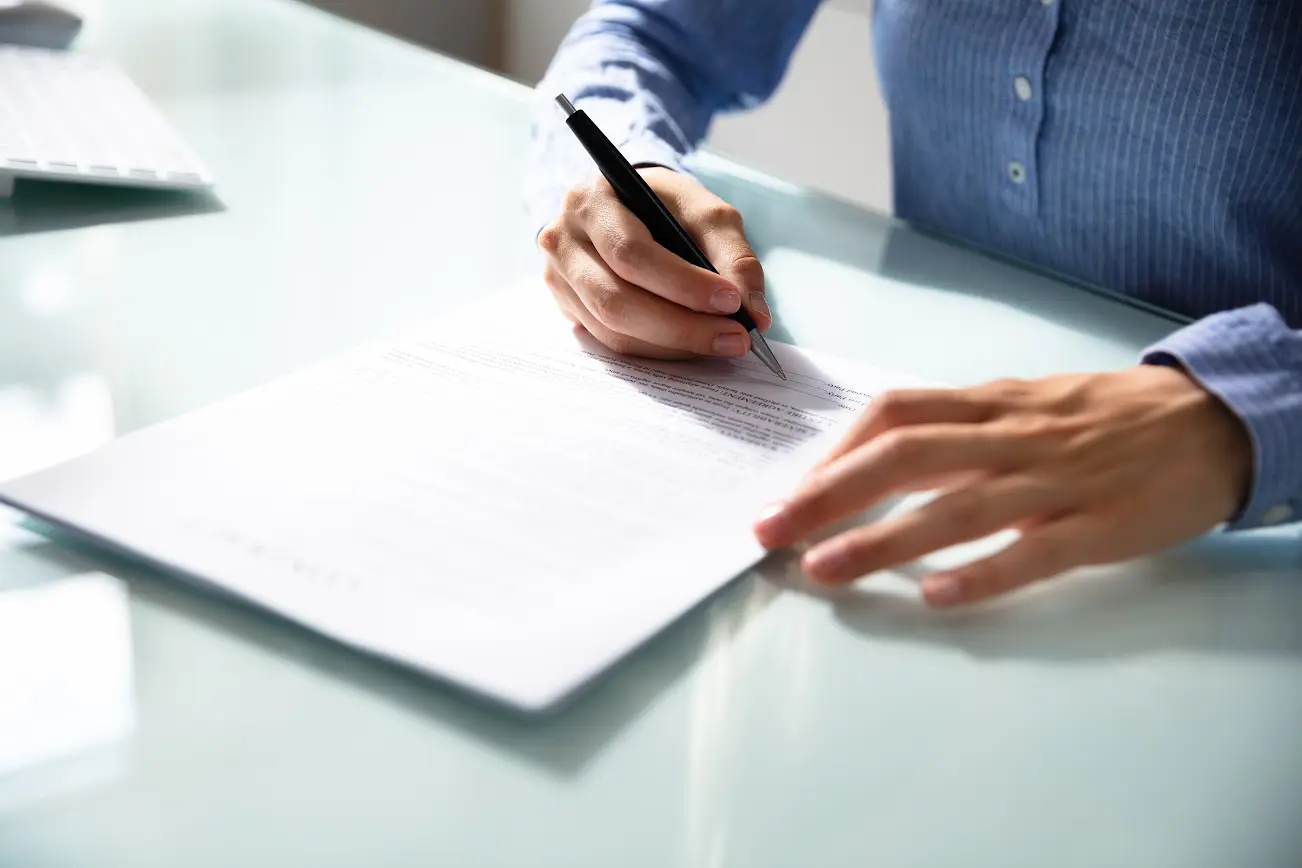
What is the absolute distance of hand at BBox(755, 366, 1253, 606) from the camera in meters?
0.53

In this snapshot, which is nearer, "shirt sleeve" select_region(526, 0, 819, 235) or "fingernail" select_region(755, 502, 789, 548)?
"fingernail" select_region(755, 502, 789, 548)

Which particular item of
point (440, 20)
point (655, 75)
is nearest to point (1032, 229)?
point (655, 75)

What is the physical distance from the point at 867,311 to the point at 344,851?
510mm

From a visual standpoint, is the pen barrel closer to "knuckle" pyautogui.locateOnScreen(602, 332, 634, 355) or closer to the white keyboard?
"knuckle" pyautogui.locateOnScreen(602, 332, 634, 355)

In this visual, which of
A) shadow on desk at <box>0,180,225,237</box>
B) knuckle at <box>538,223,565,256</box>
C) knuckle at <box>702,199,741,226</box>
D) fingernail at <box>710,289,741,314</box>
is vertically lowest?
shadow on desk at <box>0,180,225,237</box>

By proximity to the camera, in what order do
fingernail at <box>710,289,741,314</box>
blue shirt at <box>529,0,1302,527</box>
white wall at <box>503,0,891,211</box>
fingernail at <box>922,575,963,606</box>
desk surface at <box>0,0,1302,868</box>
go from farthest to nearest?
1. white wall at <box>503,0,891,211</box>
2. blue shirt at <box>529,0,1302,527</box>
3. fingernail at <box>710,289,741,314</box>
4. fingernail at <box>922,575,963,606</box>
5. desk surface at <box>0,0,1302,868</box>

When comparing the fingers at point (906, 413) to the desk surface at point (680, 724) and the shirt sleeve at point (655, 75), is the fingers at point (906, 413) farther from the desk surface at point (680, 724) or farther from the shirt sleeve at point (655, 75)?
the shirt sleeve at point (655, 75)

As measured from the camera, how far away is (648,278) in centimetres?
72

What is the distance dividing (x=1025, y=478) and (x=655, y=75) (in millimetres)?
612

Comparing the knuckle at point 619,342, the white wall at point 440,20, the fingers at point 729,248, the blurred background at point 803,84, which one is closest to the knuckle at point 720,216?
the fingers at point 729,248

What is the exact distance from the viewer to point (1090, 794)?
1.47ft

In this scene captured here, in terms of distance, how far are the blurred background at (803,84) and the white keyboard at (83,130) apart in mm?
1176

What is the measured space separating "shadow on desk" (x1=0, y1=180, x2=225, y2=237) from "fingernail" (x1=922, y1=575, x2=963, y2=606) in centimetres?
58

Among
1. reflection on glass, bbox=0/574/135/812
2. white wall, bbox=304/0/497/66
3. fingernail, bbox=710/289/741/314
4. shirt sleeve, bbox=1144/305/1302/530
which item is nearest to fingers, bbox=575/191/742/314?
fingernail, bbox=710/289/741/314
